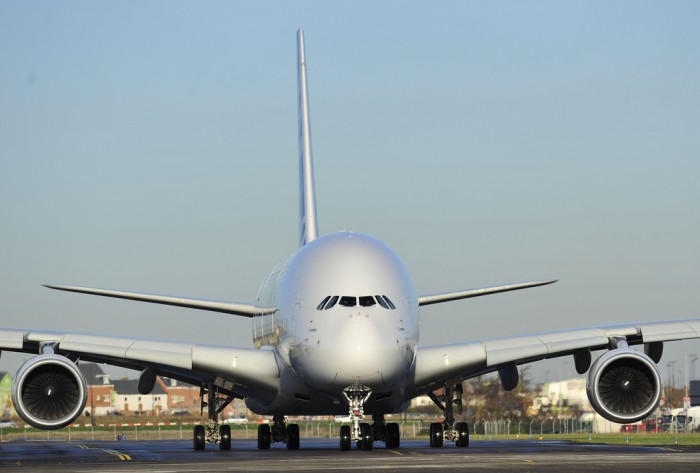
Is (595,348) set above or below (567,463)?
above

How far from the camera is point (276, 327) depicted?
2773 cm

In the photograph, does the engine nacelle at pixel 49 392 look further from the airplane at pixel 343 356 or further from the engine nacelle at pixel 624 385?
the engine nacelle at pixel 624 385

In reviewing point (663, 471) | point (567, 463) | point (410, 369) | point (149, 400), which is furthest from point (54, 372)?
point (149, 400)

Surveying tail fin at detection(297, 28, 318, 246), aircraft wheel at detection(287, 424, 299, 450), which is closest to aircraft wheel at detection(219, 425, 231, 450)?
aircraft wheel at detection(287, 424, 299, 450)

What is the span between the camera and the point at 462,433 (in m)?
28.8

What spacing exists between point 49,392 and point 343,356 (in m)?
6.09

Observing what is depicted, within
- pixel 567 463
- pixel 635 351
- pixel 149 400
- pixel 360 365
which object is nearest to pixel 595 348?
pixel 635 351

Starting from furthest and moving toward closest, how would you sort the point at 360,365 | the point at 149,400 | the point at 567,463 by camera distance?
the point at 149,400
the point at 360,365
the point at 567,463

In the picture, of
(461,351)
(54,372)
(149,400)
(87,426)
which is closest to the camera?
(54,372)

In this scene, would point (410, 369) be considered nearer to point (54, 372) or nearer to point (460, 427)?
point (460, 427)

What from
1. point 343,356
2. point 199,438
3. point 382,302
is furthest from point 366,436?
point 199,438

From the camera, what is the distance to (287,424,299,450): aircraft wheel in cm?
3102

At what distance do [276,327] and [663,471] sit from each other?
41.1ft

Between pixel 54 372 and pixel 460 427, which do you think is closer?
pixel 54 372
